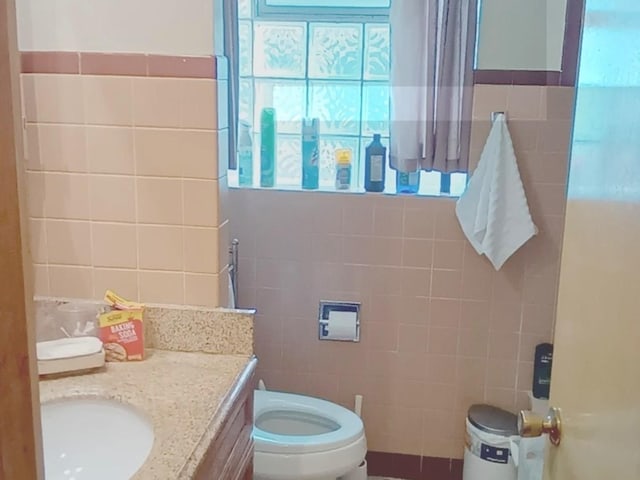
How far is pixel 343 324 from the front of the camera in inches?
105

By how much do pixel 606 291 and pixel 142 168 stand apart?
40.8 inches

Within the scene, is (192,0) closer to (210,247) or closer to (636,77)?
(210,247)

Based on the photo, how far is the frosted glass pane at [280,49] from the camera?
269cm

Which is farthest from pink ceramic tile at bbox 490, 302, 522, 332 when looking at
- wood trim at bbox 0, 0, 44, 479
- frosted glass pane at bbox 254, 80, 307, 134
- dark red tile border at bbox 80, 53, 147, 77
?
wood trim at bbox 0, 0, 44, 479

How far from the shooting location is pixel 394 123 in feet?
8.38

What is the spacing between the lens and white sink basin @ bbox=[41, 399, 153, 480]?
1.31 meters

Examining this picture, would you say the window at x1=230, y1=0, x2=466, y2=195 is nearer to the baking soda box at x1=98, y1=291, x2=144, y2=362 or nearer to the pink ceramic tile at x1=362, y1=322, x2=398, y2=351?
the pink ceramic tile at x1=362, y1=322, x2=398, y2=351

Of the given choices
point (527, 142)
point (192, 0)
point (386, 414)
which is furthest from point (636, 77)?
point (386, 414)

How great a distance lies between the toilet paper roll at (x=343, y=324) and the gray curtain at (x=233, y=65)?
26.7 inches

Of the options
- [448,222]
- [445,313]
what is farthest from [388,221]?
[445,313]

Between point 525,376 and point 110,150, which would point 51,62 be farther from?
point 525,376

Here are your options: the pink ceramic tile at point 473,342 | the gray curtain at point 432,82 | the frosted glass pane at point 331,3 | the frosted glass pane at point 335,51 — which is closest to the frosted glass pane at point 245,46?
the frosted glass pane at point 331,3

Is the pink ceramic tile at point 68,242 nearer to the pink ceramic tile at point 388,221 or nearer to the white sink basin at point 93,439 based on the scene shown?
the white sink basin at point 93,439

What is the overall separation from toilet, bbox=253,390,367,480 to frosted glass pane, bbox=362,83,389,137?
104 cm
